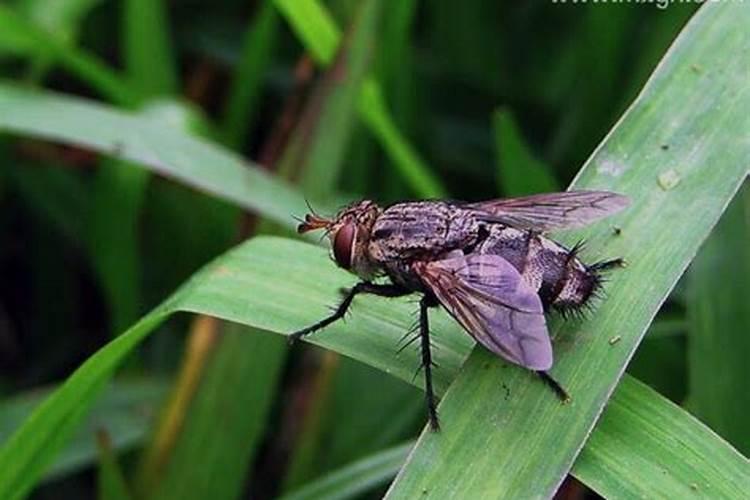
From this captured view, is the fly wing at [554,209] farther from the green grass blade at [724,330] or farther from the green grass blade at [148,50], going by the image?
the green grass blade at [148,50]

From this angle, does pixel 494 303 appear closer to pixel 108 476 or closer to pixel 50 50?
pixel 108 476

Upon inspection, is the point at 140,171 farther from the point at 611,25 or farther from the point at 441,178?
the point at 611,25

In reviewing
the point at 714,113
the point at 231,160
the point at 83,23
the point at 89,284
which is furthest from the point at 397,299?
the point at 83,23

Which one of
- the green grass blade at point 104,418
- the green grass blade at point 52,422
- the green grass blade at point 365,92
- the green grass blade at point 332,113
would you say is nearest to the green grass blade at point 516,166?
the green grass blade at point 365,92

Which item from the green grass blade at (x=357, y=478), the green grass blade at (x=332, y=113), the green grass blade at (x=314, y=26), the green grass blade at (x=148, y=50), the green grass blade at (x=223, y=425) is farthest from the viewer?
the green grass blade at (x=148, y=50)

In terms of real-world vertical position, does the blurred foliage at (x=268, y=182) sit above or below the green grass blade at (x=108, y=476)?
above

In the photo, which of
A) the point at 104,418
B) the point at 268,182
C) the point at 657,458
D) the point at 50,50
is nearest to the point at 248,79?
the point at 50,50

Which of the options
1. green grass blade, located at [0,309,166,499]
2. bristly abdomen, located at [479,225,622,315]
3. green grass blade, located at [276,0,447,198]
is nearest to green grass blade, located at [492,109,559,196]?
green grass blade, located at [276,0,447,198]
